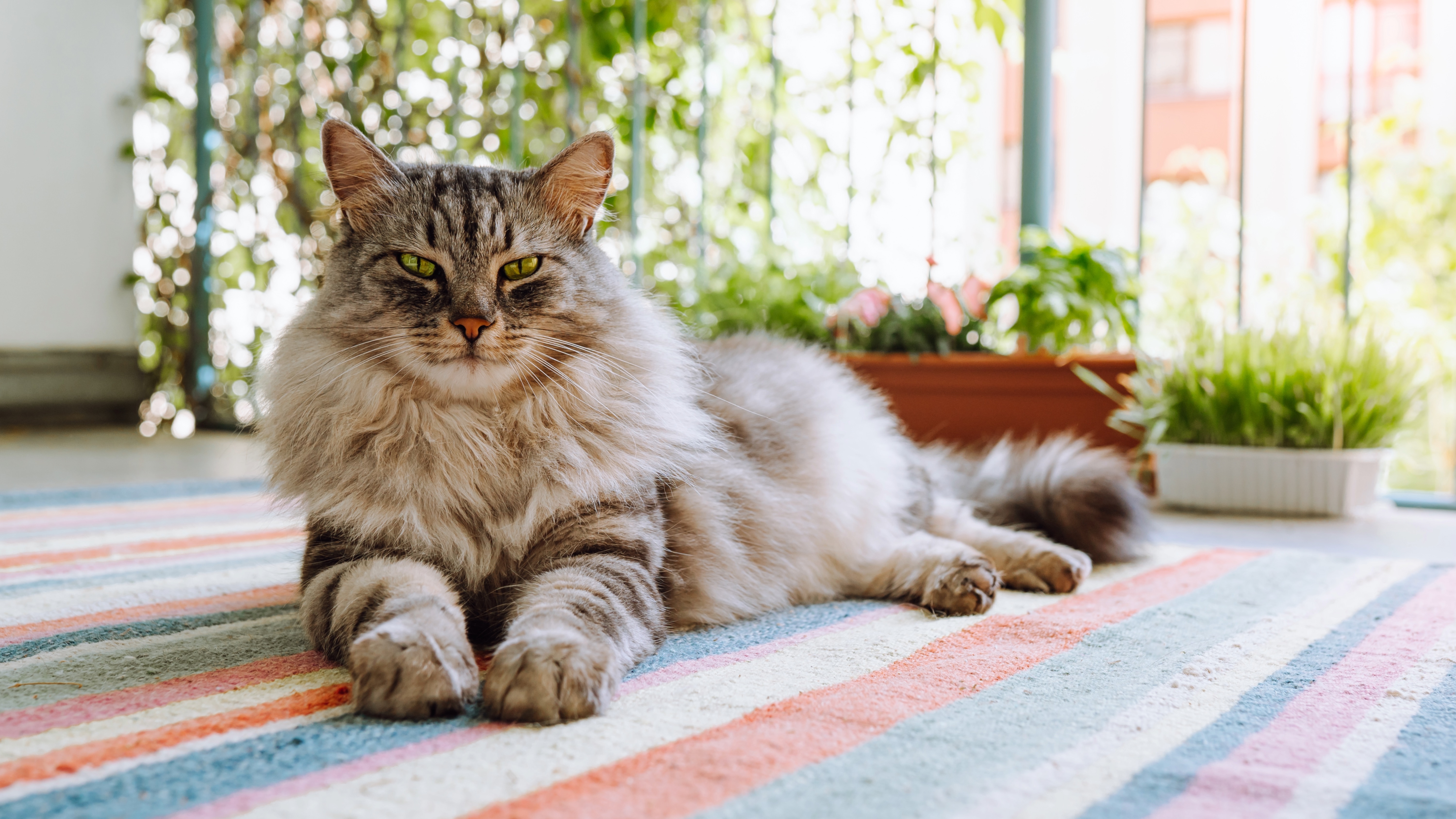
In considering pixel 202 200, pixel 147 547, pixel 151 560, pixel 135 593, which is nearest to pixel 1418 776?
pixel 135 593

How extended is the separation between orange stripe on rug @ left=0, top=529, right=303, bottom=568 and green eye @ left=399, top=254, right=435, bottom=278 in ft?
2.78

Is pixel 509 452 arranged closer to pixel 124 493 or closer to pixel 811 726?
pixel 811 726

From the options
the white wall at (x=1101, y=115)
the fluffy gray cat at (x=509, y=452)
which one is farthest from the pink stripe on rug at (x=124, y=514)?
the white wall at (x=1101, y=115)

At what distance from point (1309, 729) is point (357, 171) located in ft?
4.24

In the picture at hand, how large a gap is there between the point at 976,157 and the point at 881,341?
35.9 inches

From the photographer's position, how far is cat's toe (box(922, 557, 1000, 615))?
148 centimetres

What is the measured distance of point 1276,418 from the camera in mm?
2471

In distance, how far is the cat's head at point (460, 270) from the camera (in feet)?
4.07

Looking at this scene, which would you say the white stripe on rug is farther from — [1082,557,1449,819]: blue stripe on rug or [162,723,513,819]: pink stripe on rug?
[1082,557,1449,819]: blue stripe on rug

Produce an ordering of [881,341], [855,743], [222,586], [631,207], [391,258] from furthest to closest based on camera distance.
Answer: [631,207] → [881,341] → [222,586] → [391,258] → [855,743]

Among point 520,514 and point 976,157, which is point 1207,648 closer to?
point 520,514

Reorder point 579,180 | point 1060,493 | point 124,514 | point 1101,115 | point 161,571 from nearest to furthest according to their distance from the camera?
point 579,180, point 161,571, point 1060,493, point 124,514, point 1101,115

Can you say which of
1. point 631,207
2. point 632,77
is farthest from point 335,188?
point 632,77

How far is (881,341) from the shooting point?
2992 mm
